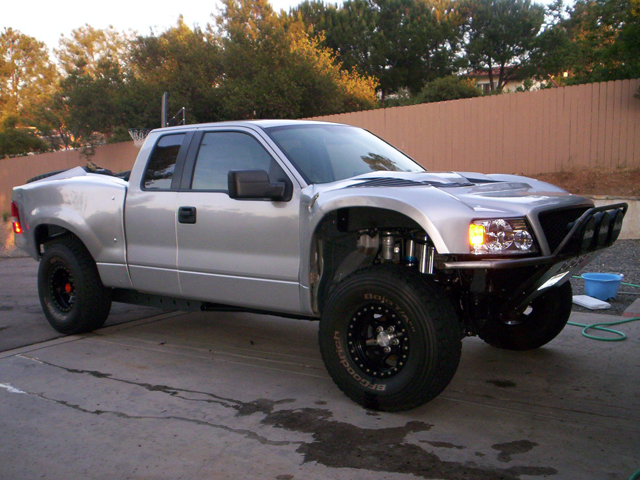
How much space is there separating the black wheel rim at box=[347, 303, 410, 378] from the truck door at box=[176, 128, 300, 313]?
0.58m

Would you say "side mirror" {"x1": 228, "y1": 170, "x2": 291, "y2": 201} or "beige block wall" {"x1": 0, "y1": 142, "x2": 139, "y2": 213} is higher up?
"beige block wall" {"x1": 0, "y1": 142, "x2": 139, "y2": 213}

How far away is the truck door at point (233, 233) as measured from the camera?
441 centimetres

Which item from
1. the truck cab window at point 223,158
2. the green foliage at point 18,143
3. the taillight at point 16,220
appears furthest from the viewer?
the green foliage at point 18,143

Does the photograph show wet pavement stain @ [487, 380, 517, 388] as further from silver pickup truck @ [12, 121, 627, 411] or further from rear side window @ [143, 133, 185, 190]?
rear side window @ [143, 133, 185, 190]

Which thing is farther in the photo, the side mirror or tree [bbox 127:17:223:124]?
tree [bbox 127:17:223:124]

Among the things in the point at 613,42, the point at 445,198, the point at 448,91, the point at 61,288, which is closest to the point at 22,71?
the point at 448,91

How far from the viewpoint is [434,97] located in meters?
25.1

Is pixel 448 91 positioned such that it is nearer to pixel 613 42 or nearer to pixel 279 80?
pixel 279 80

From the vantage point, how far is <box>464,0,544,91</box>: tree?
115 feet

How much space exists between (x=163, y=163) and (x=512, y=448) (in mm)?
3474

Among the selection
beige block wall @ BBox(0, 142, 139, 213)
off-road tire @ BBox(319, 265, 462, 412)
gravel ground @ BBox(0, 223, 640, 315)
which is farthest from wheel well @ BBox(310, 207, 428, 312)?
beige block wall @ BBox(0, 142, 139, 213)

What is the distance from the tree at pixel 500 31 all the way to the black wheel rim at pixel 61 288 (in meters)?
32.6

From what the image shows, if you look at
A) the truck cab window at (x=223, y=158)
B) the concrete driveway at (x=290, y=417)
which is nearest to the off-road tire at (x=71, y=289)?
the concrete driveway at (x=290, y=417)

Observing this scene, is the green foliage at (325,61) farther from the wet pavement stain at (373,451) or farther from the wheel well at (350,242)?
the wet pavement stain at (373,451)
